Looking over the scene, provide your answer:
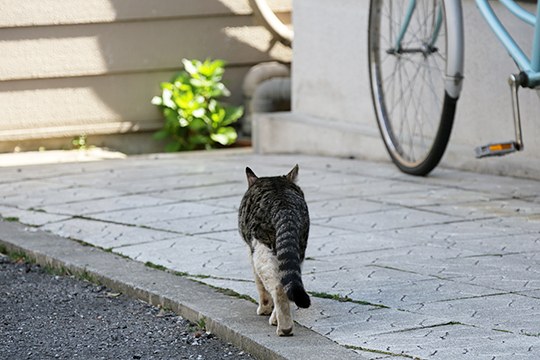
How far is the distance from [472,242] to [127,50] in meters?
4.91

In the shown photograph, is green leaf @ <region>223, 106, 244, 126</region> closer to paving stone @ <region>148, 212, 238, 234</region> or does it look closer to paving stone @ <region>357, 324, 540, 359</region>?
paving stone @ <region>148, 212, 238, 234</region>

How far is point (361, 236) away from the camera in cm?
542

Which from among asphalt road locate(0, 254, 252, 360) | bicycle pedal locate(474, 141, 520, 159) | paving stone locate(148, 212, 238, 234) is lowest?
asphalt road locate(0, 254, 252, 360)

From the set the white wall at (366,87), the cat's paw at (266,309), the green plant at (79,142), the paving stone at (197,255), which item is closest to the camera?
the cat's paw at (266,309)

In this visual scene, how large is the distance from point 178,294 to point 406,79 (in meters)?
3.37

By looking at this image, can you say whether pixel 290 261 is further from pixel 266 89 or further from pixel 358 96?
pixel 266 89

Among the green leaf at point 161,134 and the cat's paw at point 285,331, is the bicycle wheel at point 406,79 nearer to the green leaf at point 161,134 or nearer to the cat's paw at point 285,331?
the green leaf at point 161,134

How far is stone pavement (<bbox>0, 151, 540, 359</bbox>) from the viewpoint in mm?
3971

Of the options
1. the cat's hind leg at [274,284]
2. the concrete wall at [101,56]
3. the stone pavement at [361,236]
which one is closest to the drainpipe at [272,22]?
the concrete wall at [101,56]

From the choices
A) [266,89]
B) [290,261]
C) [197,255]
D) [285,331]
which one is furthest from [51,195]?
[290,261]

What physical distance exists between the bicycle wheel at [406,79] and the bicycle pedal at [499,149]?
0.83 m

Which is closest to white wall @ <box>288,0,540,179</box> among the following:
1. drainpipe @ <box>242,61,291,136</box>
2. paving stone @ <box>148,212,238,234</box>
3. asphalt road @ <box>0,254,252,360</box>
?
drainpipe @ <box>242,61,291,136</box>

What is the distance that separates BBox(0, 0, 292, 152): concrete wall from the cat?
5329 mm

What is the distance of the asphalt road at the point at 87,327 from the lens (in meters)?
4.08
